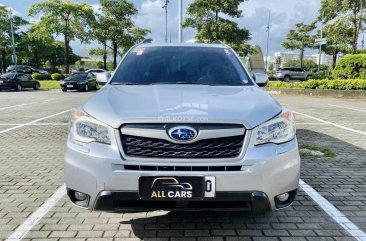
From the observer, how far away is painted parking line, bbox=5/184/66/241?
10.8 ft

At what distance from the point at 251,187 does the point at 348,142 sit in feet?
18.7

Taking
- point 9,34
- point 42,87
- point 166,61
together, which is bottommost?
point 42,87

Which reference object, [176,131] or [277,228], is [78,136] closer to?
[176,131]

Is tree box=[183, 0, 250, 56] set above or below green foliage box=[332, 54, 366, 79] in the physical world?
above

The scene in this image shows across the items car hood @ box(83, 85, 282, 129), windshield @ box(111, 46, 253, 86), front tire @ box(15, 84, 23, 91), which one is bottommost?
front tire @ box(15, 84, 23, 91)

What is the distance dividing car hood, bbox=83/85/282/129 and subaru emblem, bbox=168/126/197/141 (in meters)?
0.06

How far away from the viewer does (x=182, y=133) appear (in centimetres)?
277

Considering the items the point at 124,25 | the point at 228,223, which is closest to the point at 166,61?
the point at 228,223

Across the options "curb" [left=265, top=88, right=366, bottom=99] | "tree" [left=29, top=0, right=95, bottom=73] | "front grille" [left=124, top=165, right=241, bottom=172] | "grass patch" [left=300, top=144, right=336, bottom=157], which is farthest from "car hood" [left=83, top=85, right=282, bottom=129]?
"tree" [left=29, top=0, right=95, bottom=73]

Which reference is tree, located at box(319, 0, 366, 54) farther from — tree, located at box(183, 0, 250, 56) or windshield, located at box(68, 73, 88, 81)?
windshield, located at box(68, 73, 88, 81)

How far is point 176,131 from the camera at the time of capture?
109 inches

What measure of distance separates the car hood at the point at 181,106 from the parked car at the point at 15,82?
27.7 meters

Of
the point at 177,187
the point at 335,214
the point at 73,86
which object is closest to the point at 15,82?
the point at 73,86

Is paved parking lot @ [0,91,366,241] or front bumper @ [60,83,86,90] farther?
front bumper @ [60,83,86,90]
